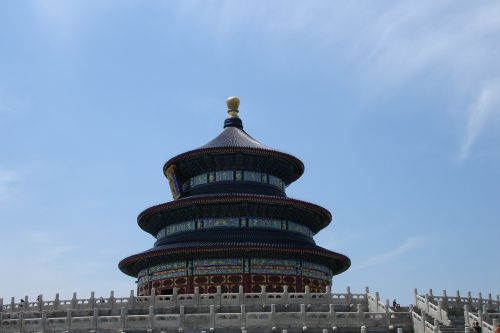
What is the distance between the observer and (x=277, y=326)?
91.5 feet

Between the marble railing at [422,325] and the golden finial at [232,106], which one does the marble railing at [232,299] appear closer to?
the marble railing at [422,325]

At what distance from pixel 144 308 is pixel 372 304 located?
11.9 meters

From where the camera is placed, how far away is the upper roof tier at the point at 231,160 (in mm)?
53312

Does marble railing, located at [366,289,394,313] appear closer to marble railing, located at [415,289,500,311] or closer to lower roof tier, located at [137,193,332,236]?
marble railing, located at [415,289,500,311]

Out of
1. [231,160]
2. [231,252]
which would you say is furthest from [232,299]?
[231,160]

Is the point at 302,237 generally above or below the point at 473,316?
above

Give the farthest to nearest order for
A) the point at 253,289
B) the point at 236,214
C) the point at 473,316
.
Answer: the point at 236,214, the point at 253,289, the point at 473,316

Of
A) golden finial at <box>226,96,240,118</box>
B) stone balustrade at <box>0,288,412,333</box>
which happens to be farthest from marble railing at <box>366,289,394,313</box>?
golden finial at <box>226,96,240,118</box>

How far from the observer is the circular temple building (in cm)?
4747

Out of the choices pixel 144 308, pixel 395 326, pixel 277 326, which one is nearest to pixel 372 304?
pixel 395 326

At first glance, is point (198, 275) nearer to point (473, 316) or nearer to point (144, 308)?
point (144, 308)

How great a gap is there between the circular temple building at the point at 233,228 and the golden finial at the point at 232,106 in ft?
11.2

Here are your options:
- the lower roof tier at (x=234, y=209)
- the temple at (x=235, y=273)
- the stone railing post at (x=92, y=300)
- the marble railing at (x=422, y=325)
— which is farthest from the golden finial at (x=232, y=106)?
the marble railing at (x=422, y=325)

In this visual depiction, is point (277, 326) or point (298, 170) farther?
point (298, 170)
